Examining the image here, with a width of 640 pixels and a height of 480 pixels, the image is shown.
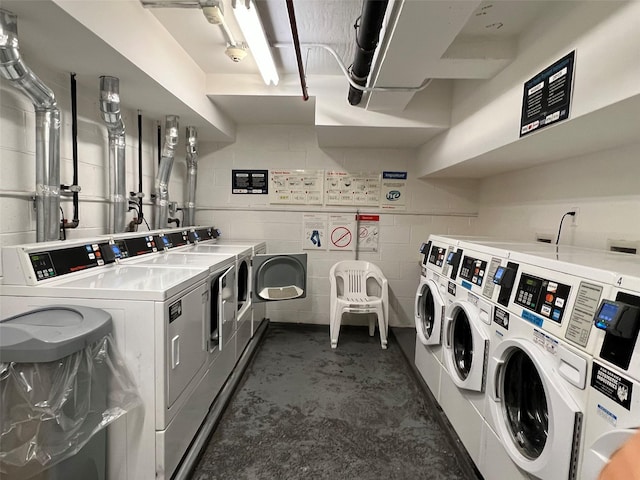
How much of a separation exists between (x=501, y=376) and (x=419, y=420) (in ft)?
3.01

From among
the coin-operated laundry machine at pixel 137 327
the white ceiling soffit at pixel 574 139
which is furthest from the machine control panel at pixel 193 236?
the white ceiling soffit at pixel 574 139

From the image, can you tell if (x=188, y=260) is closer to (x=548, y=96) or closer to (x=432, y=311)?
(x=432, y=311)

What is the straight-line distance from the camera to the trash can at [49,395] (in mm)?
989

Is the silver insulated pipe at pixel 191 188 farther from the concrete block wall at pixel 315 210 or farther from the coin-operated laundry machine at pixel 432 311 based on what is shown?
the coin-operated laundry machine at pixel 432 311

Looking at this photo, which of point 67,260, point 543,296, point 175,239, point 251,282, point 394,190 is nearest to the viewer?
point 543,296

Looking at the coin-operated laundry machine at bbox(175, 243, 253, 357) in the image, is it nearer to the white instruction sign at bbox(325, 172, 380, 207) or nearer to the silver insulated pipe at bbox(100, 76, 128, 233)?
the silver insulated pipe at bbox(100, 76, 128, 233)

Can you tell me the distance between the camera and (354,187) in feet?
11.7

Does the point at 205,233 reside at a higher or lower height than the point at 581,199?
lower

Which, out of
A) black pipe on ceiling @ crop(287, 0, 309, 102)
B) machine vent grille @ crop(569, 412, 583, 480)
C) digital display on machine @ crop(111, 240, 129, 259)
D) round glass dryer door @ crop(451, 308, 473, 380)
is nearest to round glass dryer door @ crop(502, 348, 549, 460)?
machine vent grille @ crop(569, 412, 583, 480)

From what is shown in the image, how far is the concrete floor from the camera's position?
64.6 inches

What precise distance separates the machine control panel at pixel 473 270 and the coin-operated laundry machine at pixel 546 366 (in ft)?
0.73

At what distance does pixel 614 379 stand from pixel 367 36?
5.44 ft

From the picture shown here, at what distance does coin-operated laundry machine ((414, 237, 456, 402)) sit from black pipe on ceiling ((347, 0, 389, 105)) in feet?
4.24

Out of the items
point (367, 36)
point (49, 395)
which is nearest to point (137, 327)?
point (49, 395)
